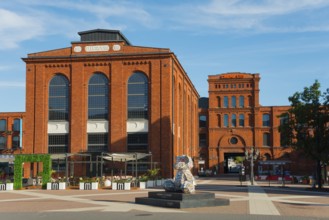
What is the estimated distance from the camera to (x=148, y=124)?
156 ft

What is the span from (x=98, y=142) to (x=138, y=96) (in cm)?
624

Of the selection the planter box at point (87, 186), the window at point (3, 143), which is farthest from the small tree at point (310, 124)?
the window at point (3, 143)

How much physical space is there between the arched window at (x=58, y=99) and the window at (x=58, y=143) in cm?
187

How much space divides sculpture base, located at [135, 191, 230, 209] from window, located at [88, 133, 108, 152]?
2566cm

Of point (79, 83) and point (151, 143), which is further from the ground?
point (79, 83)

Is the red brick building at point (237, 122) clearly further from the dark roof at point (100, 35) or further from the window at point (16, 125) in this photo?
the window at point (16, 125)

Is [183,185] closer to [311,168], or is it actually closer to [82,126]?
[82,126]

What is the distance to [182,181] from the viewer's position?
22.8 metres

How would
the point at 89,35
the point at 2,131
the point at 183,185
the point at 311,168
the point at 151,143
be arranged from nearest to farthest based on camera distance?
1. the point at 183,185
2. the point at 151,143
3. the point at 89,35
4. the point at 311,168
5. the point at 2,131

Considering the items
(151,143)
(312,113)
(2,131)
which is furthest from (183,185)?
(2,131)

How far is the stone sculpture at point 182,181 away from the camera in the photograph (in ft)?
73.8

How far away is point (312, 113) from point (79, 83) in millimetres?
23448

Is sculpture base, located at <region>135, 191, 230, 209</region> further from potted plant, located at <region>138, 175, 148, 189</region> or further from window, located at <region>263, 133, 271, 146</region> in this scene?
window, located at <region>263, 133, 271, 146</region>

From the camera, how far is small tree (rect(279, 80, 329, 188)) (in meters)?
38.8
